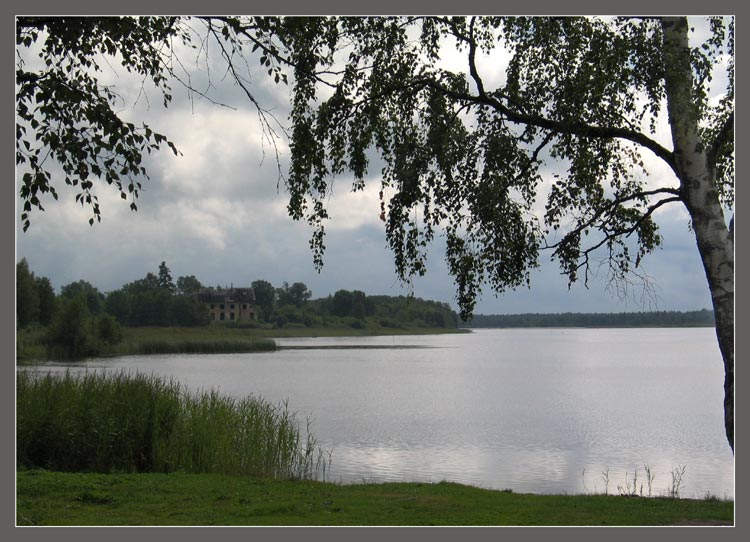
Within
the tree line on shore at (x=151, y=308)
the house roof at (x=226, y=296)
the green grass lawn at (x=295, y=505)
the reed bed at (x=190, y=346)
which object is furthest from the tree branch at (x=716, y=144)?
the house roof at (x=226, y=296)

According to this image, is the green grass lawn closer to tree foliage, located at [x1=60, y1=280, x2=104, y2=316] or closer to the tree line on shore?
the tree line on shore

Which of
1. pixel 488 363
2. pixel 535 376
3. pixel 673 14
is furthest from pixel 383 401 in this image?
pixel 488 363

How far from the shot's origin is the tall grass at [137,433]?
11.6 metres

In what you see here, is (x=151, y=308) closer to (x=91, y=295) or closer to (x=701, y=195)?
(x=91, y=295)

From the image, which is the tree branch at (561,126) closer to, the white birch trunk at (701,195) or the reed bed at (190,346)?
the white birch trunk at (701,195)

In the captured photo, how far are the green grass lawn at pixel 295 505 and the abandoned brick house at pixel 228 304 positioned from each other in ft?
161

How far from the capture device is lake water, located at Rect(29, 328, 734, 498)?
15.0 meters

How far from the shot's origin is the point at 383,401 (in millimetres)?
27219

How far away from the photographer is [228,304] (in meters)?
62.7

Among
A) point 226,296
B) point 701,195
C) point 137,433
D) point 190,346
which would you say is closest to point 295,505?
point 137,433

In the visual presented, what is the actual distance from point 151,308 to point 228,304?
1116cm

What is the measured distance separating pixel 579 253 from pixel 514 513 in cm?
351

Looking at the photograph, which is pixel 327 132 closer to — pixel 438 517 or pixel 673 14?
pixel 673 14

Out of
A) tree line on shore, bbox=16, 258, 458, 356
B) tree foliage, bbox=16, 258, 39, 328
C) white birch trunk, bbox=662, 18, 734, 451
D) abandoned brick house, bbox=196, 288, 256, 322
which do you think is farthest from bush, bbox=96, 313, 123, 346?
white birch trunk, bbox=662, 18, 734, 451
